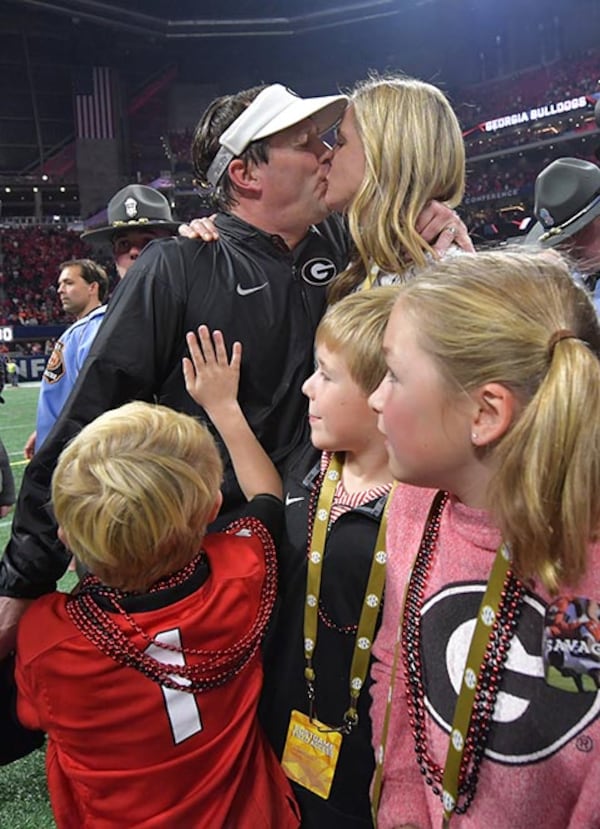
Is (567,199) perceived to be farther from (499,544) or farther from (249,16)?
(249,16)

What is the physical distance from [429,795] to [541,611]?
0.42 m

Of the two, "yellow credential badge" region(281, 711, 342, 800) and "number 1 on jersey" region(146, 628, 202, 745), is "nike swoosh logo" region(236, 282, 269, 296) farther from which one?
"yellow credential badge" region(281, 711, 342, 800)

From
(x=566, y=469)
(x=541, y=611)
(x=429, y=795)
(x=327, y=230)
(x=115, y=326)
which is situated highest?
(x=327, y=230)

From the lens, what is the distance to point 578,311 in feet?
3.71

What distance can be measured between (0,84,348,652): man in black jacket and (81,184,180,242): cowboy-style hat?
7.55 feet

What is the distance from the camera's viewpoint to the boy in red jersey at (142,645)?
4.35 ft

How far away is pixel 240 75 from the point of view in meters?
33.8

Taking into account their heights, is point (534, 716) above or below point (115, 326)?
below

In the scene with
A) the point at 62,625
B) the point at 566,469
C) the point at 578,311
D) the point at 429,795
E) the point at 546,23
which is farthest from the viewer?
the point at 546,23

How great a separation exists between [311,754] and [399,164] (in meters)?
1.35

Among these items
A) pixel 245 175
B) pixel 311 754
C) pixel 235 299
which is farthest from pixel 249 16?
pixel 311 754

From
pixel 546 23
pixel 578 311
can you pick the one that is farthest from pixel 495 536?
pixel 546 23

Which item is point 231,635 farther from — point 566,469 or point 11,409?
point 11,409

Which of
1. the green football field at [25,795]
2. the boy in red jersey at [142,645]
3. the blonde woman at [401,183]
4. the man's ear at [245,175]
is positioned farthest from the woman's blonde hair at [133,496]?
the green football field at [25,795]
